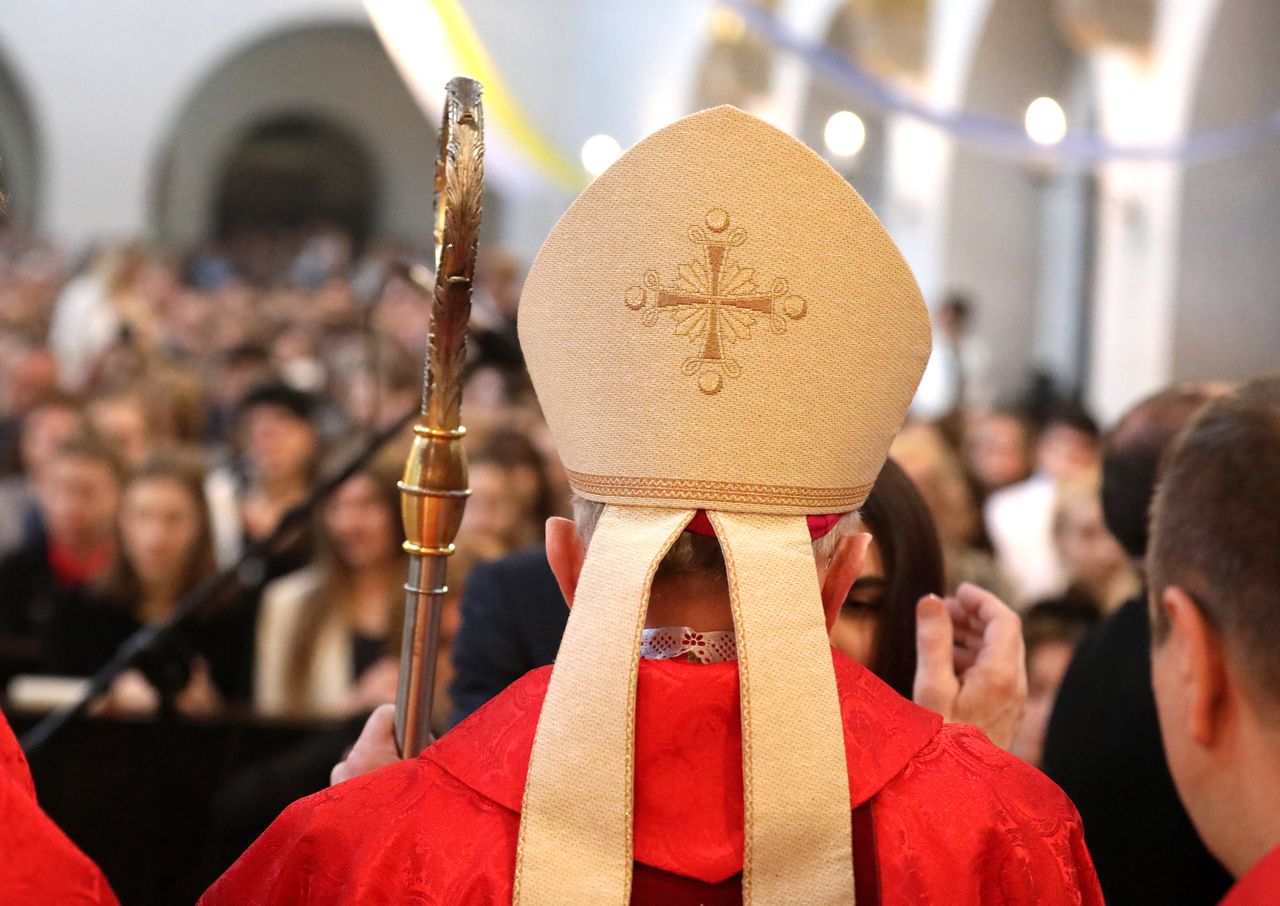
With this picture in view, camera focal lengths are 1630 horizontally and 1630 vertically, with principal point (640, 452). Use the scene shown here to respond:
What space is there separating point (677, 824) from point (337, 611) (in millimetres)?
3394

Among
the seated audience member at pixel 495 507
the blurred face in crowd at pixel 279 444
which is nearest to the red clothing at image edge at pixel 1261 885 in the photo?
the seated audience member at pixel 495 507

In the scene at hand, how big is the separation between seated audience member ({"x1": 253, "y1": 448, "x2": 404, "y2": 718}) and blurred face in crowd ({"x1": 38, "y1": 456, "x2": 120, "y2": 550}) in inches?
A: 44.9

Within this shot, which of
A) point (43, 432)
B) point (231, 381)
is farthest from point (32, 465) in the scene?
point (231, 381)

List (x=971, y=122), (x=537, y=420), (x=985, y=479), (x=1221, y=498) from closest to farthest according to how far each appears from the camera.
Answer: (x=1221, y=498)
(x=537, y=420)
(x=985, y=479)
(x=971, y=122)

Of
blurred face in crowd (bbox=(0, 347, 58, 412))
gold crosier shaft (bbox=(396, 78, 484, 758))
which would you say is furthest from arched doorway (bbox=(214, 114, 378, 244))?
gold crosier shaft (bbox=(396, 78, 484, 758))

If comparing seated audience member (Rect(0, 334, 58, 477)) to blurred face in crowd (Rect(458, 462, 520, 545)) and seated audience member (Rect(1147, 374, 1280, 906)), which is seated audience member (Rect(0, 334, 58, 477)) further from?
seated audience member (Rect(1147, 374, 1280, 906))

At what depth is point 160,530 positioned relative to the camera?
5.02 meters

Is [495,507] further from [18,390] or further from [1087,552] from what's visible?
[18,390]

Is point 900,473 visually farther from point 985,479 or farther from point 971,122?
point 971,122

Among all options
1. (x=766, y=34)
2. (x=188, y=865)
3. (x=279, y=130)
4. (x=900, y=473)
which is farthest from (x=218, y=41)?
(x=900, y=473)

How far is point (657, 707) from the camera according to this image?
61.6 inches

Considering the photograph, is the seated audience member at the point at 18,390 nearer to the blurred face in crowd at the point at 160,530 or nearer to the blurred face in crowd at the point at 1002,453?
the blurred face in crowd at the point at 160,530

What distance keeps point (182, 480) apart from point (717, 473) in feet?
12.8

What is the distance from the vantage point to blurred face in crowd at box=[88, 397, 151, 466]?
716cm
